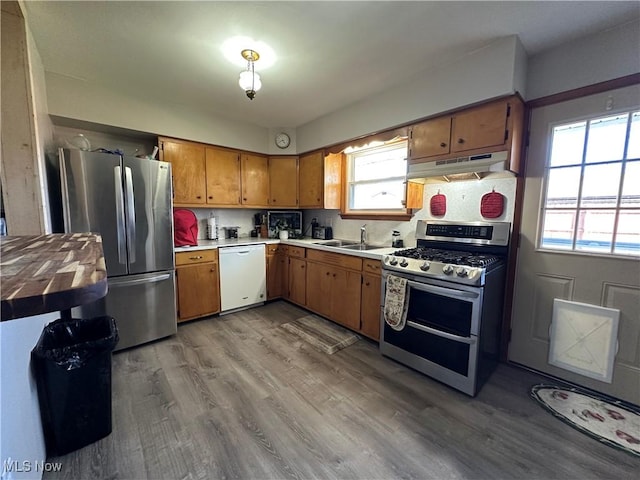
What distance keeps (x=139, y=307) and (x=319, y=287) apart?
1.84 meters

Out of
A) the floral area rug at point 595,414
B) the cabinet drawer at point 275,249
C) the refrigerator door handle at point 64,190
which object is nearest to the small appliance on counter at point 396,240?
the cabinet drawer at point 275,249

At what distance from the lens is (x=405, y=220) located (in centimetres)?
295

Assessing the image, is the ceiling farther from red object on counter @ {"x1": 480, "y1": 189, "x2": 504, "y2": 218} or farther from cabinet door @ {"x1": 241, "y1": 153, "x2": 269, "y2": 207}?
cabinet door @ {"x1": 241, "y1": 153, "x2": 269, "y2": 207}

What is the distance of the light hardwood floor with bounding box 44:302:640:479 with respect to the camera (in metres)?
1.36

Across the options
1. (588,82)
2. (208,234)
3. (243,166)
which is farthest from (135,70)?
(588,82)

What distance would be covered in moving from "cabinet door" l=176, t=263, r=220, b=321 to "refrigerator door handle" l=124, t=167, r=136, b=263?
53cm

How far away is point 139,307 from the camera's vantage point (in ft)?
8.22

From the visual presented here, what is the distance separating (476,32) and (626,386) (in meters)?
2.60

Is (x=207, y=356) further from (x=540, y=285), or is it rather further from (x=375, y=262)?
(x=540, y=285)

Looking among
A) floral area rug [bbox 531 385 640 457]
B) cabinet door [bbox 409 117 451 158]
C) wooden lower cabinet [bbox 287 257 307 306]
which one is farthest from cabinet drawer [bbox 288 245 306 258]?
floral area rug [bbox 531 385 640 457]

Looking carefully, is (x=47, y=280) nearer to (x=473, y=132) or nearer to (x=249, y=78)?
(x=249, y=78)

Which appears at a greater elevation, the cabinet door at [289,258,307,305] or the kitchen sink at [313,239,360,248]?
the kitchen sink at [313,239,360,248]

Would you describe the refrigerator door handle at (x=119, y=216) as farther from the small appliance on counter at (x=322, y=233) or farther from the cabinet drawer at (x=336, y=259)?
the small appliance on counter at (x=322, y=233)

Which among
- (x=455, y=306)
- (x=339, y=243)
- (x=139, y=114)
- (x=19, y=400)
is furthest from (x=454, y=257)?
(x=139, y=114)
